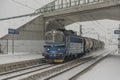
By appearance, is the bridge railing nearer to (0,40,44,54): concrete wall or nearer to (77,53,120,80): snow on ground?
(0,40,44,54): concrete wall

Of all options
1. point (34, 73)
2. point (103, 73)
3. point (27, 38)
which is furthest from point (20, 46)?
point (103, 73)

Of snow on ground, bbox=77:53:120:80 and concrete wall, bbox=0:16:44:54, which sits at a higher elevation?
concrete wall, bbox=0:16:44:54

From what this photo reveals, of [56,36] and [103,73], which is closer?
[103,73]

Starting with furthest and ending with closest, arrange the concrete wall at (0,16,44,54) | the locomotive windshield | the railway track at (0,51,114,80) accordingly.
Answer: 1. the concrete wall at (0,16,44,54)
2. the locomotive windshield
3. the railway track at (0,51,114,80)

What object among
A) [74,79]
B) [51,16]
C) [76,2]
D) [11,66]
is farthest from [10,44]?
[74,79]

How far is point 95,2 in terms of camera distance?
35.9 metres

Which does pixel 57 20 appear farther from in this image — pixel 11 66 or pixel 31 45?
pixel 11 66

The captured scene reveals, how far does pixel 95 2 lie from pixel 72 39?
1045 cm

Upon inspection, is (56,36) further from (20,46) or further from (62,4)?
(62,4)

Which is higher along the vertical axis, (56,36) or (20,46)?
(56,36)

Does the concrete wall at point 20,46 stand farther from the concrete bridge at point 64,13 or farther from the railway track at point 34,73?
the railway track at point 34,73

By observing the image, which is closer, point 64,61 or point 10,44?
point 64,61

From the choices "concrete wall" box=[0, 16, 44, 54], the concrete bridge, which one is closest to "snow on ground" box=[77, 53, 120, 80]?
the concrete bridge

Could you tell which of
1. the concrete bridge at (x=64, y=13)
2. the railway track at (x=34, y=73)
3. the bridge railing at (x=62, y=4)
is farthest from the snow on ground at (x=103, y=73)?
the bridge railing at (x=62, y=4)
